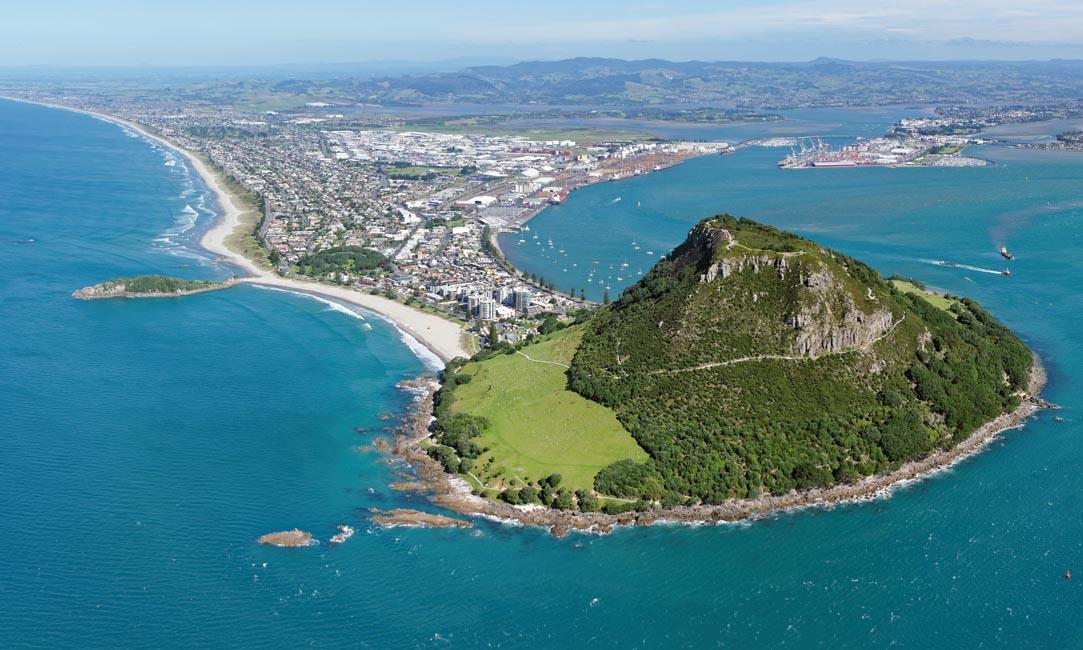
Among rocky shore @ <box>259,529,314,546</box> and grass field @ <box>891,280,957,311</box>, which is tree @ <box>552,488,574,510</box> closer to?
rocky shore @ <box>259,529,314,546</box>

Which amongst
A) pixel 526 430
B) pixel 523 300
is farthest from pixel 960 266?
pixel 526 430

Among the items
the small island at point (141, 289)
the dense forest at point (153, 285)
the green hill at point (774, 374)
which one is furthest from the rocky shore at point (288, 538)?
the dense forest at point (153, 285)

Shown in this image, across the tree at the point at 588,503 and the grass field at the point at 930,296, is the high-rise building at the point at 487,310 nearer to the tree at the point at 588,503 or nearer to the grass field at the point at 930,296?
the grass field at the point at 930,296

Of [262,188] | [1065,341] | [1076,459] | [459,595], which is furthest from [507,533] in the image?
[262,188]

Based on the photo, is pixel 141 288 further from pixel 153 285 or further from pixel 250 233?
pixel 250 233

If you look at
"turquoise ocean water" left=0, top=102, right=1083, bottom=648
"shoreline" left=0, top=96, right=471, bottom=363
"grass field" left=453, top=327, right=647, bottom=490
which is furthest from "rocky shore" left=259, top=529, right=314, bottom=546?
"shoreline" left=0, top=96, right=471, bottom=363
